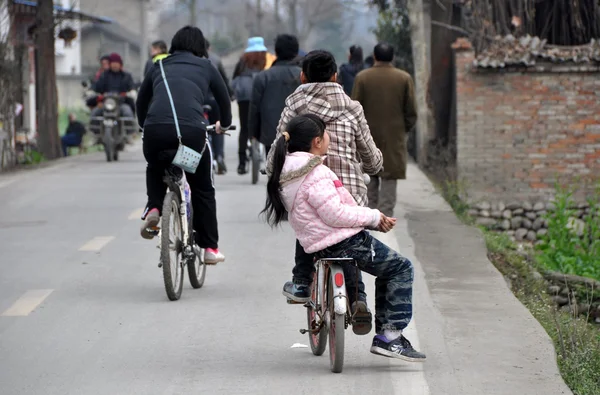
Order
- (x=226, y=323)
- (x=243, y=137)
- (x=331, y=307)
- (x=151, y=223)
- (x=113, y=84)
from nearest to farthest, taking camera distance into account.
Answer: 1. (x=331, y=307)
2. (x=226, y=323)
3. (x=151, y=223)
4. (x=243, y=137)
5. (x=113, y=84)

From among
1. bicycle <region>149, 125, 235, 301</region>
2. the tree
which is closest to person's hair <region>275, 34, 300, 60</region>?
bicycle <region>149, 125, 235, 301</region>

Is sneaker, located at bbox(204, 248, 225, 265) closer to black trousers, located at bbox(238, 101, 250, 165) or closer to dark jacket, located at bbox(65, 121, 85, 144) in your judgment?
black trousers, located at bbox(238, 101, 250, 165)

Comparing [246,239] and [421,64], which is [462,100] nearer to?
[421,64]

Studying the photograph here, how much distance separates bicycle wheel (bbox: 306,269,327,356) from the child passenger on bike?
261 millimetres

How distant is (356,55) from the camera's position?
18422mm

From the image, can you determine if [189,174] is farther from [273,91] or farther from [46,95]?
[46,95]

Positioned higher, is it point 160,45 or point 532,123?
point 160,45

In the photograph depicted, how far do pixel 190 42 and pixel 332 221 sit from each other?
317cm

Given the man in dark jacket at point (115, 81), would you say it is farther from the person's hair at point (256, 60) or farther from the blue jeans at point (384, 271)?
the blue jeans at point (384, 271)

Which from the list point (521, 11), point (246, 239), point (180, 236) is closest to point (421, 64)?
point (521, 11)

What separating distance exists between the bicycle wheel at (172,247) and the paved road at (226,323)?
0.14 metres

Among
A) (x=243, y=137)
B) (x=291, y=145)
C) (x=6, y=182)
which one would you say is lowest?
(x=6, y=182)

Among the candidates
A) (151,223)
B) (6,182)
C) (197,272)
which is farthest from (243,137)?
A: (151,223)

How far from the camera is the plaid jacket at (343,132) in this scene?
7434 millimetres
